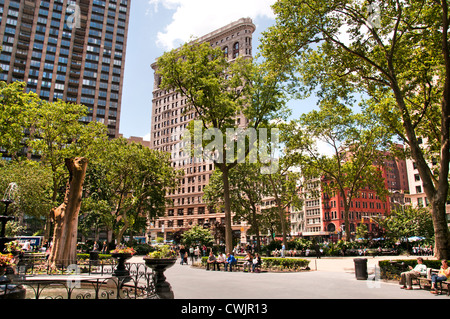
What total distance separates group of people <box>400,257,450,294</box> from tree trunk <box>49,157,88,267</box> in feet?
48.4

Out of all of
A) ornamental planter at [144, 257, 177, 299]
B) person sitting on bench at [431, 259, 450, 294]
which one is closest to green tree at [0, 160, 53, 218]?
ornamental planter at [144, 257, 177, 299]

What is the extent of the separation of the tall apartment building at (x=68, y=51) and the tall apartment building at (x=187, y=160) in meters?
14.1

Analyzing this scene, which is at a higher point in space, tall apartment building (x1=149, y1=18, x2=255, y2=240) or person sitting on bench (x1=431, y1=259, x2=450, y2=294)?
tall apartment building (x1=149, y1=18, x2=255, y2=240)

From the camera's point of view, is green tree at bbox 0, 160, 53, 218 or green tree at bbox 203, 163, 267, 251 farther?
green tree at bbox 203, 163, 267, 251

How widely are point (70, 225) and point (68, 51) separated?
3550 inches

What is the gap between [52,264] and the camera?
47.3 ft

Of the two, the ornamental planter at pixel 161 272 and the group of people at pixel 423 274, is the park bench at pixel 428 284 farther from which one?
the ornamental planter at pixel 161 272

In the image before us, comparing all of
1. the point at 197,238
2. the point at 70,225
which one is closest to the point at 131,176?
the point at 197,238

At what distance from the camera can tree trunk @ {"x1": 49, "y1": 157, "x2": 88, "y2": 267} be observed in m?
14.6

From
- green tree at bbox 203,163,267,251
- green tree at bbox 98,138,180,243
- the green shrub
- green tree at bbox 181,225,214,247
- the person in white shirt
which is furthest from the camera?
green tree at bbox 203,163,267,251

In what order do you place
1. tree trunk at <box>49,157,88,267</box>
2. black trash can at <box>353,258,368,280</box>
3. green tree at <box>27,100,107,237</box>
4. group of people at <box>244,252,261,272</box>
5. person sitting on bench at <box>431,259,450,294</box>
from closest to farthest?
person sitting on bench at <box>431,259,450,294</box>, tree trunk at <box>49,157,88,267</box>, black trash can at <box>353,258,368,280</box>, group of people at <box>244,252,261,272</box>, green tree at <box>27,100,107,237</box>

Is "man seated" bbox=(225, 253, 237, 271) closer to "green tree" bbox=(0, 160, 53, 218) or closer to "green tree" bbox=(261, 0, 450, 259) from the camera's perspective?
"green tree" bbox=(261, 0, 450, 259)

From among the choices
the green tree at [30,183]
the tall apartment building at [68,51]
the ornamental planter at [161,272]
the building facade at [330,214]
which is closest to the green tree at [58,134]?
the green tree at [30,183]
